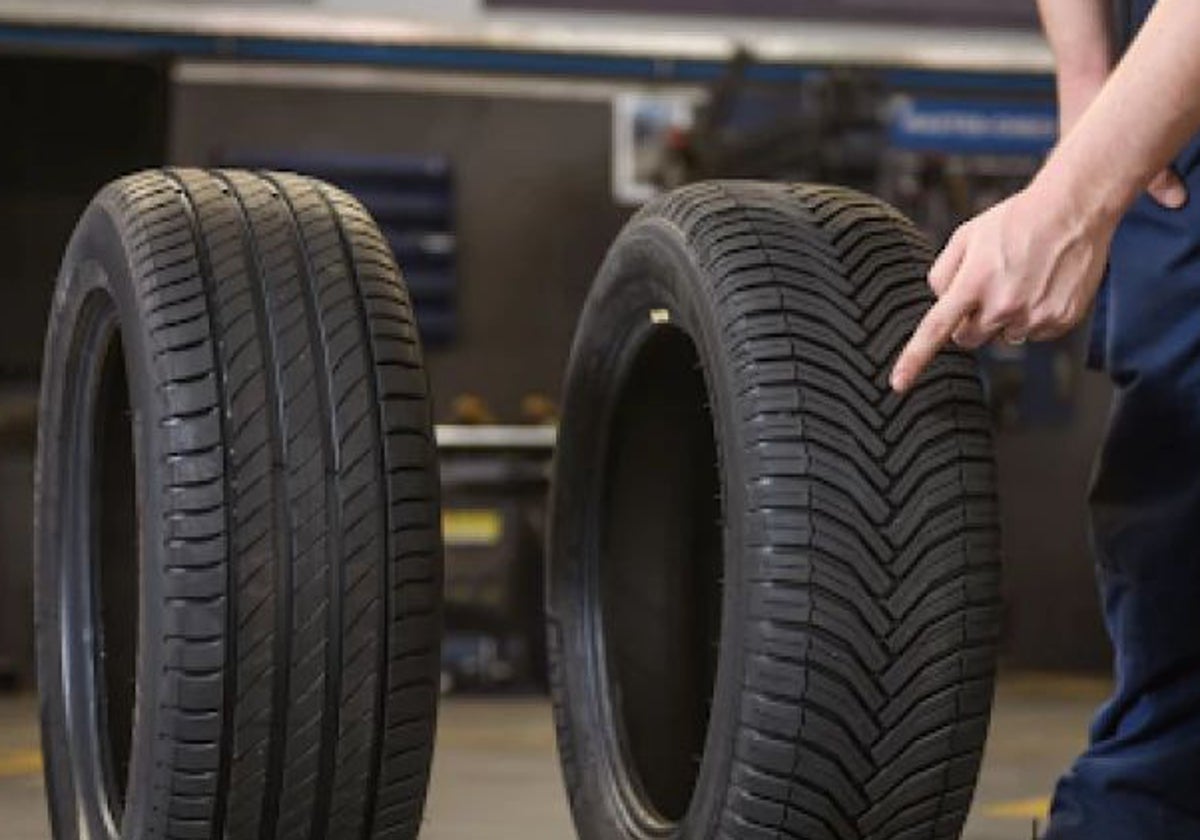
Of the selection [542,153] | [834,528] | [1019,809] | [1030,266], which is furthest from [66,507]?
[542,153]

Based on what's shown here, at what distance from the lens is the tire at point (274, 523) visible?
1.85 meters

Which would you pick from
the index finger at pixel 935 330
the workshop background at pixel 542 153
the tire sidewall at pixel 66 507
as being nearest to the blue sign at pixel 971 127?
the workshop background at pixel 542 153

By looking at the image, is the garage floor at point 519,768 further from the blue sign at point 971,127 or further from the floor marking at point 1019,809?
the blue sign at point 971,127

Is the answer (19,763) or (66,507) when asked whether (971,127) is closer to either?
(19,763)

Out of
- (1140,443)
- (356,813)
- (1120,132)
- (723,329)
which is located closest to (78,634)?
(356,813)

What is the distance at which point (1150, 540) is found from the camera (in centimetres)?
199

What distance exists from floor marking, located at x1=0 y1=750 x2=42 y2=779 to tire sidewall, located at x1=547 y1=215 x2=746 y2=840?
1.57 meters

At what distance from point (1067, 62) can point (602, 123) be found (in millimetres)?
5546

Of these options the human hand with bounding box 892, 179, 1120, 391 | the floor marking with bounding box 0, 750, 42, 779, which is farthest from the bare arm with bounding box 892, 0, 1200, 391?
the floor marking with bounding box 0, 750, 42, 779

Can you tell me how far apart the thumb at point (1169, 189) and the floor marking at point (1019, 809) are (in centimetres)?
174

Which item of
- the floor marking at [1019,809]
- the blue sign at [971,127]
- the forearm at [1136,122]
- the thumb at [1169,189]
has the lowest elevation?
the floor marking at [1019,809]

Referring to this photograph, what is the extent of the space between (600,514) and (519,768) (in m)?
1.92

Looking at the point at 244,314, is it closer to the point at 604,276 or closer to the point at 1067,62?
the point at 604,276

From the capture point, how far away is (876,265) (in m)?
1.87
